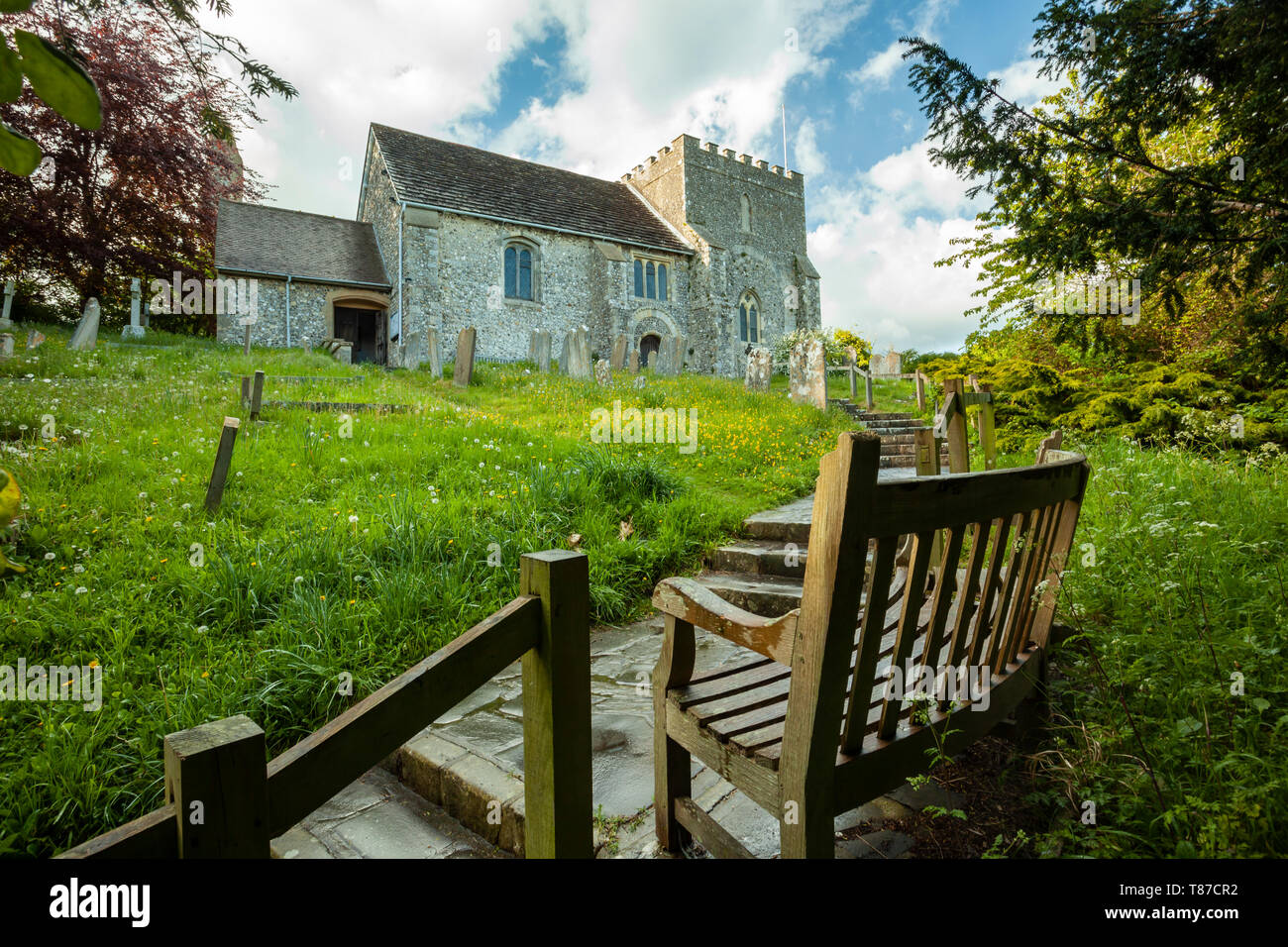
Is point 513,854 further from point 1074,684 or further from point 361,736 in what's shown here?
point 1074,684

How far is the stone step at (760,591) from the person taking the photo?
4031 millimetres

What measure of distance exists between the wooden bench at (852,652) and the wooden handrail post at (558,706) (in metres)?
0.43

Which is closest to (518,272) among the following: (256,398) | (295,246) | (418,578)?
(295,246)

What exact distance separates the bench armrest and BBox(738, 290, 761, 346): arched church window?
82.6 ft

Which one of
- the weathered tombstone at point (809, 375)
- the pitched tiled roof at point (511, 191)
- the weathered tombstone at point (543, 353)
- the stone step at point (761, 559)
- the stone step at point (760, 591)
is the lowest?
the stone step at point (760, 591)

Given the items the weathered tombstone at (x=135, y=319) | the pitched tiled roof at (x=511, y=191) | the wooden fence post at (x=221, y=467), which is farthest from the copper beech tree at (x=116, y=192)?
the wooden fence post at (x=221, y=467)

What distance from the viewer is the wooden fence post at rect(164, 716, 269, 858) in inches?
33.3

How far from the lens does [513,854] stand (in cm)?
204

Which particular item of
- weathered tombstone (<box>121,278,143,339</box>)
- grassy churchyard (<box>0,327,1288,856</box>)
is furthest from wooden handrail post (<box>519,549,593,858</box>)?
weathered tombstone (<box>121,278,143,339</box>)

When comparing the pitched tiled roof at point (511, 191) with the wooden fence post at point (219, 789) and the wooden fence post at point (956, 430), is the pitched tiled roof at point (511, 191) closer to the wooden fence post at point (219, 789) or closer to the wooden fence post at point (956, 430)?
the wooden fence post at point (956, 430)

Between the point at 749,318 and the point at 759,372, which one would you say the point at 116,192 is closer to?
the point at 759,372

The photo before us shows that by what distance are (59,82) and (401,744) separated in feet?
3.44

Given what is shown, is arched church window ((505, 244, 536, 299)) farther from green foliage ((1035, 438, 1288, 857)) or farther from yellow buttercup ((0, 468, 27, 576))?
yellow buttercup ((0, 468, 27, 576))

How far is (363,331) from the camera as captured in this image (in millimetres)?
21953
